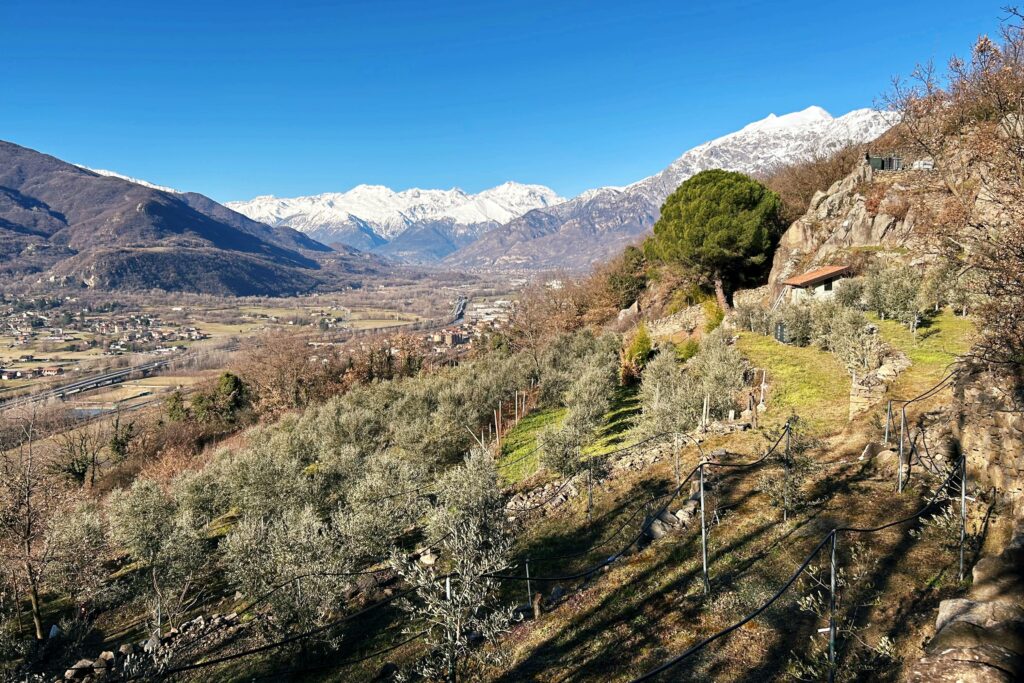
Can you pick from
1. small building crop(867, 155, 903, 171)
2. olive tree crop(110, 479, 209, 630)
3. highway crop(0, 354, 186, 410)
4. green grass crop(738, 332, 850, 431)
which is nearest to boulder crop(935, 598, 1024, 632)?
green grass crop(738, 332, 850, 431)

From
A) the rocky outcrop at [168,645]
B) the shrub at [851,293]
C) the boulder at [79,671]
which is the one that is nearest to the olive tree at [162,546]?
the rocky outcrop at [168,645]

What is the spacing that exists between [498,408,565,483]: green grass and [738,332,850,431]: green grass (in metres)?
9.60

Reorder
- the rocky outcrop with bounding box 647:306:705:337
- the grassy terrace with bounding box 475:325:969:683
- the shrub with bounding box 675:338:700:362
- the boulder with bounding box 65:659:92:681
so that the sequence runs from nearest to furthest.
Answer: the grassy terrace with bounding box 475:325:969:683, the boulder with bounding box 65:659:92:681, the shrub with bounding box 675:338:700:362, the rocky outcrop with bounding box 647:306:705:337

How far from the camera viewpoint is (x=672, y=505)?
1283cm

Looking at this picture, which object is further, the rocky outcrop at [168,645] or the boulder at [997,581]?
the rocky outcrop at [168,645]

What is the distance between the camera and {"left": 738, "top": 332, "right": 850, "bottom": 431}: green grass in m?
16.2

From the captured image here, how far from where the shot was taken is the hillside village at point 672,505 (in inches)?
292

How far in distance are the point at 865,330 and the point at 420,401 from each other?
80.4 feet

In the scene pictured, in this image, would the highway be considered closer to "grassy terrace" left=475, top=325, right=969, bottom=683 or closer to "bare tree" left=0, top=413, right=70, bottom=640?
"bare tree" left=0, top=413, right=70, bottom=640

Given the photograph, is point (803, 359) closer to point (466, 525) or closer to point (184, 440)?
point (466, 525)

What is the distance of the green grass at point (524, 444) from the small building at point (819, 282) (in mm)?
18098

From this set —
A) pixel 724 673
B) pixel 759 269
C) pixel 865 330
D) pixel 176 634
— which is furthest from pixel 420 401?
pixel 759 269

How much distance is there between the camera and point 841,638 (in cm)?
650

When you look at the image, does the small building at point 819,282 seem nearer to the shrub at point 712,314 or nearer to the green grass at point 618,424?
the shrub at point 712,314
